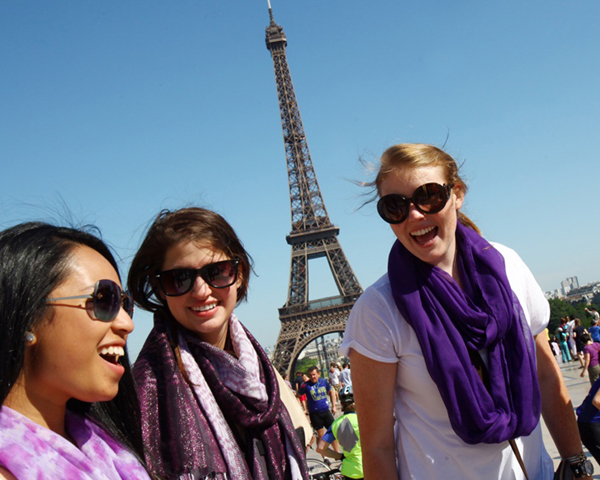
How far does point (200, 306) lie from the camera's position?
2.32m

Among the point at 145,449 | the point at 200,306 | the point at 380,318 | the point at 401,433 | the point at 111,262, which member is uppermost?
the point at 111,262

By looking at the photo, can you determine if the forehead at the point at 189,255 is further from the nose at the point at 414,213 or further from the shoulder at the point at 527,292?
the shoulder at the point at 527,292

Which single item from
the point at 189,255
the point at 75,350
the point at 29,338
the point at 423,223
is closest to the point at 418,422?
the point at 423,223

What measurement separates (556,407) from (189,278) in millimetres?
1583

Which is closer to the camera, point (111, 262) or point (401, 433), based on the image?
point (111, 262)

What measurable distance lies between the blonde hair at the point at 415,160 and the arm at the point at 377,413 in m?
0.76

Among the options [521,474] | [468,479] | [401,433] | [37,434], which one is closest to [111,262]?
[37,434]

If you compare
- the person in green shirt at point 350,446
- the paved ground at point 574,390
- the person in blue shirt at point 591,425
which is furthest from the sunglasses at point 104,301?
the paved ground at point 574,390

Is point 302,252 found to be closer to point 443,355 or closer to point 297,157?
point 297,157

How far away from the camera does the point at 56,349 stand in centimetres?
142

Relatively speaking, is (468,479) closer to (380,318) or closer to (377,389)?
(377,389)

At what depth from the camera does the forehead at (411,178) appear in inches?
92.9

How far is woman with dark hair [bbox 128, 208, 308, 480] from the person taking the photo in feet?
6.79

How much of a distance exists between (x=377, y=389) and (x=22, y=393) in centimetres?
126
